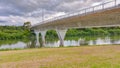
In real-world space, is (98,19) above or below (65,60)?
above

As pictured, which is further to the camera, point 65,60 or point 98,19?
point 98,19

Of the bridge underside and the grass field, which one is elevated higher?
the bridge underside

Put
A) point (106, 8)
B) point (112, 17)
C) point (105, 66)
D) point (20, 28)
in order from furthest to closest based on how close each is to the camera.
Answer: point (20, 28)
point (112, 17)
point (106, 8)
point (105, 66)

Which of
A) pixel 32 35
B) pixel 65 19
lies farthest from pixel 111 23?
pixel 32 35

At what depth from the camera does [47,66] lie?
53.2 feet

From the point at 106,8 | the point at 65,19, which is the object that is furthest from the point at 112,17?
the point at 65,19

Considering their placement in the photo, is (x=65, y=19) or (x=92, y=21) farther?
(x=65, y=19)

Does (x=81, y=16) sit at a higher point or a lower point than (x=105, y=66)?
higher

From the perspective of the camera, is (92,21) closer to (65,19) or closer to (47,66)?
(65,19)

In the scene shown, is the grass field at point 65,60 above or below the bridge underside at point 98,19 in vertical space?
below

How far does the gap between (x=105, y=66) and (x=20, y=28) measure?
159 m

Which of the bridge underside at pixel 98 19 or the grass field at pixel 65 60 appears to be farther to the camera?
the bridge underside at pixel 98 19

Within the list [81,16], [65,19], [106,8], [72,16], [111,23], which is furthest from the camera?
[65,19]

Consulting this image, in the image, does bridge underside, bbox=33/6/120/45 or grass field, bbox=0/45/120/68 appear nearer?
grass field, bbox=0/45/120/68
